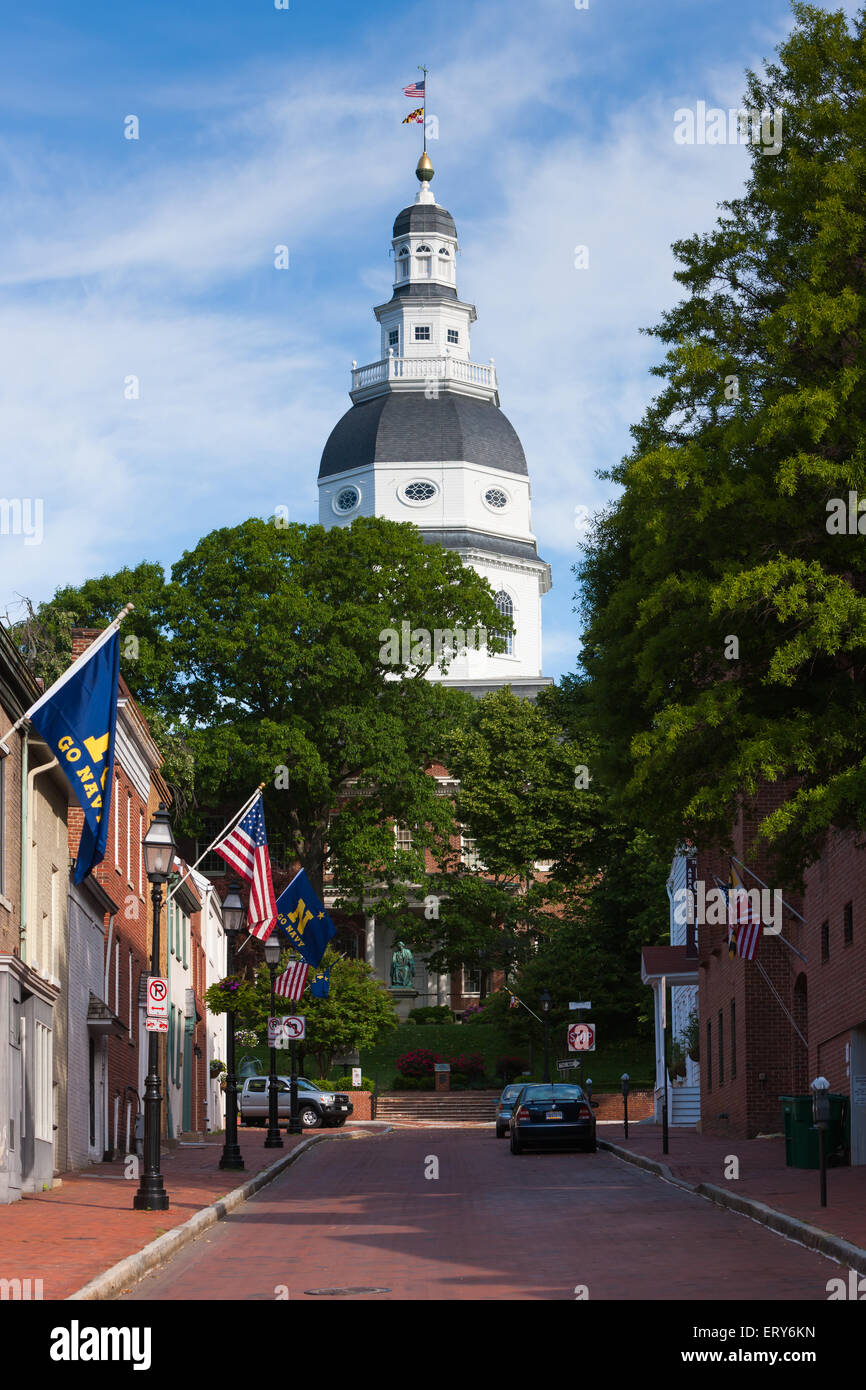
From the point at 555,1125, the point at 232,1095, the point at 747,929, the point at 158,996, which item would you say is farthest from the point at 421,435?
the point at 158,996

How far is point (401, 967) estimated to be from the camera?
248ft

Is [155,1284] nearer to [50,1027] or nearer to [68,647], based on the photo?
[50,1027]

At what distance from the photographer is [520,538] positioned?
95688 millimetres

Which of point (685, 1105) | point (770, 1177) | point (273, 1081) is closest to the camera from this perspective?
point (770, 1177)

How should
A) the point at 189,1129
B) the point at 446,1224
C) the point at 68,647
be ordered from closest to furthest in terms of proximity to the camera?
1. the point at 446,1224
2. the point at 189,1129
3. the point at 68,647

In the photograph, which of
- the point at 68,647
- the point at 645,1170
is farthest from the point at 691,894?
the point at 68,647

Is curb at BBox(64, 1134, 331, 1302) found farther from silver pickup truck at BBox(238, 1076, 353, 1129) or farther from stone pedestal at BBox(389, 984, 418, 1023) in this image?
stone pedestal at BBox(389, 984, 418, 1023)

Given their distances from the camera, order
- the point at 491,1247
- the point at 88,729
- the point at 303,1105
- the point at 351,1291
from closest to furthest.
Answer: the point at 351,1291 < the point at 491,1247 < the point at 88,729 < the point at 303,1105

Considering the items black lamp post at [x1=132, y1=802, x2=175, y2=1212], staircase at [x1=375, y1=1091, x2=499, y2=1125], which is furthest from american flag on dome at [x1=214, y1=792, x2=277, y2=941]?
staircase at [x1=375, y1=1091, x2=499, y2=1125]

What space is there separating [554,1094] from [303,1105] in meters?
15.9

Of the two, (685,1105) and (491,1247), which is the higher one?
(491,1247)

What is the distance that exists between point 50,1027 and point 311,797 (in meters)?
34.9

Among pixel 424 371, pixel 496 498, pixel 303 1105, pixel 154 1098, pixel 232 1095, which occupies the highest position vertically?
pixel 424 371

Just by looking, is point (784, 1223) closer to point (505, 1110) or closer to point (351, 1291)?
point (351, 1291)
